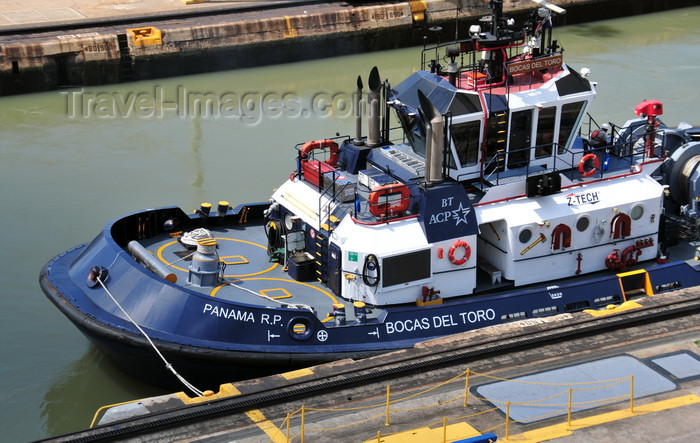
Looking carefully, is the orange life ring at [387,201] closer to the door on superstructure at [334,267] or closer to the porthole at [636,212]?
the door on superstructure at [334,267]

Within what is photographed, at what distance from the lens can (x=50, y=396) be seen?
14.8 metres

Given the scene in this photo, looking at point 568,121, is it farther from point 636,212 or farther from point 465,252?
point 465,252

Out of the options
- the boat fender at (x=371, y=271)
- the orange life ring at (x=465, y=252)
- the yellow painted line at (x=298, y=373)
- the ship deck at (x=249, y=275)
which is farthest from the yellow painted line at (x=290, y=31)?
the yellow painted line at (x=298, y=373)

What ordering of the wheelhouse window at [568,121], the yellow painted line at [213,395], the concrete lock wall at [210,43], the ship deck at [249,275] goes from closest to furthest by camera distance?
the yellow painted line at [213,395] < the ship deck at [249,275] < the wheelhouse window at [568,121] < the concrete lock wall at [210,43]

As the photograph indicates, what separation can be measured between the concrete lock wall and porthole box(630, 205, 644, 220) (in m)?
18.7

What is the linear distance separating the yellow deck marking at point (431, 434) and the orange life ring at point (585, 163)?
542 centimetres

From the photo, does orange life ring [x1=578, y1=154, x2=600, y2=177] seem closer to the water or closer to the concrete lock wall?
the water

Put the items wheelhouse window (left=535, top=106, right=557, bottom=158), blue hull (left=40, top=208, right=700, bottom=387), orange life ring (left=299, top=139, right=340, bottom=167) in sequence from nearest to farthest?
blue hull (left=40, top=208, right=700, bottom=387) → wheelhouse window (left=535, top=106, right=557, bottom=158) → orange life ring (left=299, top=139, right=340, bottom=167)

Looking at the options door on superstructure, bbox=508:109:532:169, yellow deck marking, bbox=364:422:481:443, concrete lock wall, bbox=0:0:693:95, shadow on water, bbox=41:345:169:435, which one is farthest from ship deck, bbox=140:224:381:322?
concrete lock wall, bbox=0:0:693:95

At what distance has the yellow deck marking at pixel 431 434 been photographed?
10.8 meters

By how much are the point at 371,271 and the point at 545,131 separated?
3.44m

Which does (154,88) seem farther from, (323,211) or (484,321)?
(484,321)

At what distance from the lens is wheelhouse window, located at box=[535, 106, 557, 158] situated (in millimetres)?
14742

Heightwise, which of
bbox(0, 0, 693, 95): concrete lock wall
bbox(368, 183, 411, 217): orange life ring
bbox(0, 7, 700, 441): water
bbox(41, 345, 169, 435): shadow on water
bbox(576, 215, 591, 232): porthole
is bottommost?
bbox(41, 345, 169, 435): shadow on water
